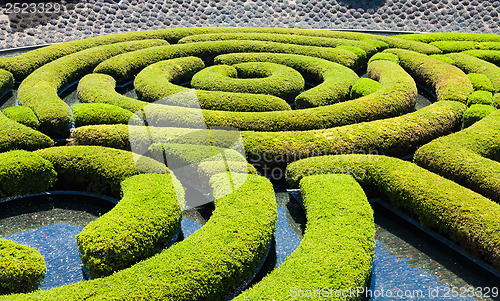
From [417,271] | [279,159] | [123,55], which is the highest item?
[123,55]

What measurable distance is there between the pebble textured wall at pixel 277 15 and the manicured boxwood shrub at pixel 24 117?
11875 millimetres

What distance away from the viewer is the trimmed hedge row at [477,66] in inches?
800

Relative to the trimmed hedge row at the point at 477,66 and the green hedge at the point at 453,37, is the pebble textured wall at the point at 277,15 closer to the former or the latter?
the green hedge at the point at 453,37

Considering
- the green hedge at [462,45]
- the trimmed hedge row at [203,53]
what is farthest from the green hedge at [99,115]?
the green hedge at [462,45]

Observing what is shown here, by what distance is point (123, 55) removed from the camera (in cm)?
2252

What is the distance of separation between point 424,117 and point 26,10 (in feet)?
73.9

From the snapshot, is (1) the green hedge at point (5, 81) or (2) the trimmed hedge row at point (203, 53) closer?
(1) the green hedge at point (5, 81)

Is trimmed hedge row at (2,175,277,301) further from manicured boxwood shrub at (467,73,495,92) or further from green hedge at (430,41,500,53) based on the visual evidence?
green hedge at (430,41,500,53)

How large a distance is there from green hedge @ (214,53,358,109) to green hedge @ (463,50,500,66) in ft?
21.8

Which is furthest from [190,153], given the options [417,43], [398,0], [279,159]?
[398,0]

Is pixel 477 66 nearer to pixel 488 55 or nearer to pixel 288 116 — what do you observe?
pixel 488 55

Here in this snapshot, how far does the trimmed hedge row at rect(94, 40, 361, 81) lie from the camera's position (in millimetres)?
21516

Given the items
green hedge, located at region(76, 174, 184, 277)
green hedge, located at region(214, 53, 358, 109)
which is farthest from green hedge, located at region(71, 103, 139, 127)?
green hedge, located at region(214, 53, 358, 109)

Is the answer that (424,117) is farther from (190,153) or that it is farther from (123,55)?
(123,55)
